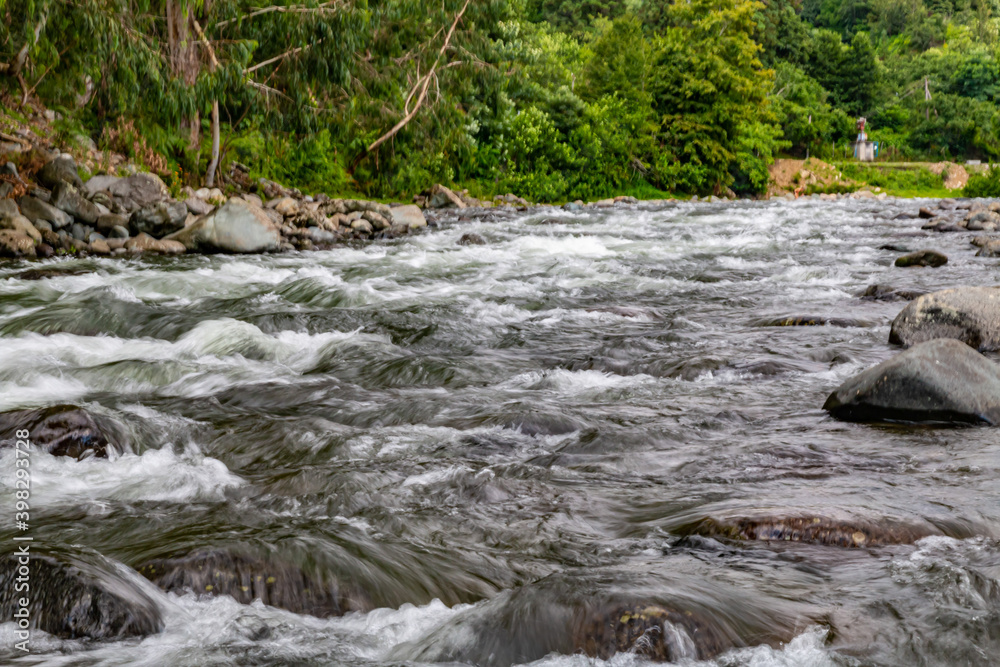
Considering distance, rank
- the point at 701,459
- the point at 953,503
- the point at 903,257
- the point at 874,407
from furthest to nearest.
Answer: the point at 903,257
the point at 874,407
the point at 701,459
the point at 953,503

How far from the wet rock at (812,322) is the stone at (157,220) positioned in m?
10.2

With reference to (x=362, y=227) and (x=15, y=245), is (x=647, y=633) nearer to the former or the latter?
(x=15, y=245)

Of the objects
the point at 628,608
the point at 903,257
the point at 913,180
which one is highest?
the point at 628,608

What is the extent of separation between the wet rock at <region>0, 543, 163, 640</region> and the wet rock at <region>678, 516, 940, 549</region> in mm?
1893

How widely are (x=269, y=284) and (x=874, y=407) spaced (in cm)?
770

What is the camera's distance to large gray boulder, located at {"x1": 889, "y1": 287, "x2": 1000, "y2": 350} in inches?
240

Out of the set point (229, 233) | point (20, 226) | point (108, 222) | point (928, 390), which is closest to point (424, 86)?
point (229, 233)

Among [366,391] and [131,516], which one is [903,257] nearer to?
[366,391]

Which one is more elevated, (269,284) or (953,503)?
(953,503)

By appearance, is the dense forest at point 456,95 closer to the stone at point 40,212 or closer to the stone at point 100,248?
the stone at point 40,212

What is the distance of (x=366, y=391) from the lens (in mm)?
5621

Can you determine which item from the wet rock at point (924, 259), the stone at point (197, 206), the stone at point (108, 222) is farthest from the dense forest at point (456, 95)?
the wet rock at point (924, 259)

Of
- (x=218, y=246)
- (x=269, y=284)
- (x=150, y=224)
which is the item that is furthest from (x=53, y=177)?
(x=269, y=284)

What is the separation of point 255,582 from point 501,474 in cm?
138
